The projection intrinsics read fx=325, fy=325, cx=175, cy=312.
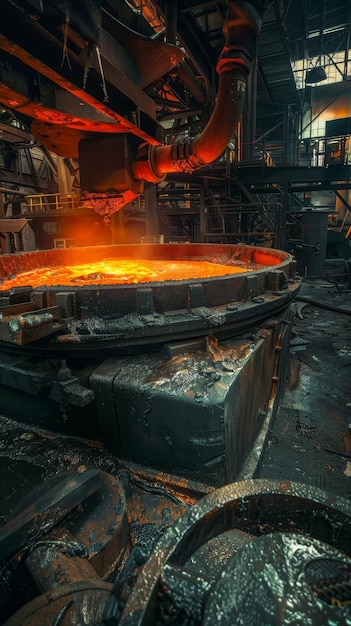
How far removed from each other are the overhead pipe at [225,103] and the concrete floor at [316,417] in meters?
2.96

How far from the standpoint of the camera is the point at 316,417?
337 cm

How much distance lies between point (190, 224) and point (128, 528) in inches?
547

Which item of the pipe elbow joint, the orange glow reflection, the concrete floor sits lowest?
the concrete floor

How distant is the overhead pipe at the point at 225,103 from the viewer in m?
3.07

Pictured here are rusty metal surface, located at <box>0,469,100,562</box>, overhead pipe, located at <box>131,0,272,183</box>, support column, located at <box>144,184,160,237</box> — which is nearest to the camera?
rusty metal surface, located at <box>0,469,100,562</box>

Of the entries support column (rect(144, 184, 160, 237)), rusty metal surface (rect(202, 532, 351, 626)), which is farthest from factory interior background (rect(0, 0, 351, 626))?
support column (rect(144, 184, 160, 237))

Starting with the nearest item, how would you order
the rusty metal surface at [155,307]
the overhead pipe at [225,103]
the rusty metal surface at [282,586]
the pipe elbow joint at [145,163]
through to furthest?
the rusty metal surface at [282,586] < the rusty metal surface at [155,307] < the overhead pipe at [225,103] < the pipe elbow joint at [145,163]

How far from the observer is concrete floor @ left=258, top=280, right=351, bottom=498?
2584 millimetres

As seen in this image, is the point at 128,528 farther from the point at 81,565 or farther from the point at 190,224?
the point at 190,224

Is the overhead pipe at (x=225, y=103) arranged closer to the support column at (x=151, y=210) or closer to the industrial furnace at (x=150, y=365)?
the industrial furnace at (x=150, y=365)

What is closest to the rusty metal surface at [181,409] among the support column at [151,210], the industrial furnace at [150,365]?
the industrial furnace at [150,365]

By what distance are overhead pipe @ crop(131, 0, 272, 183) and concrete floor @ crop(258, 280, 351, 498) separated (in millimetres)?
2956

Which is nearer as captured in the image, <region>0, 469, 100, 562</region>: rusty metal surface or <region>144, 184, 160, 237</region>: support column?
<region>0, 469, 100, 562</region>: rusty metal surface

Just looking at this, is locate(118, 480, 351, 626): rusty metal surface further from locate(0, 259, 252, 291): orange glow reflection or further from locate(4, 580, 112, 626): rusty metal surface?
locate(0, 259, 252, 291): orange glow reflection
